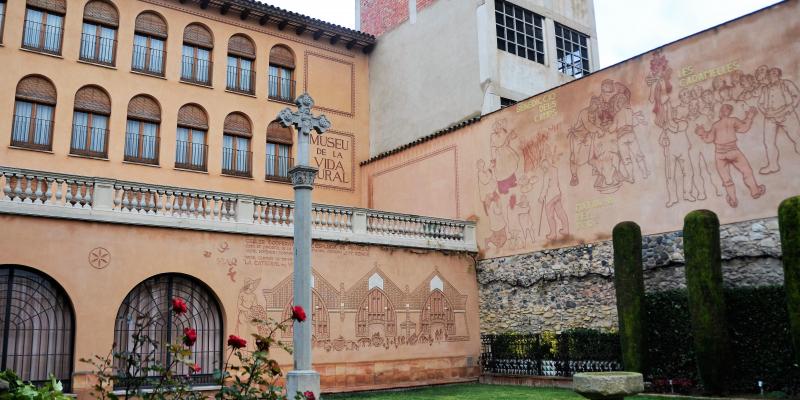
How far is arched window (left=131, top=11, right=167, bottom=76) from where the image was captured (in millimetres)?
20572

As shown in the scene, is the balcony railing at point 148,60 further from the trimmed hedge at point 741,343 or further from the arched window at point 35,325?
the trimmed hedge at point 741,343

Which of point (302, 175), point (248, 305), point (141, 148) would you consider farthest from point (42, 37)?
point (302, 175)

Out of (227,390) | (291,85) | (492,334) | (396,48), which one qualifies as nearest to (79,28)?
(291,85)

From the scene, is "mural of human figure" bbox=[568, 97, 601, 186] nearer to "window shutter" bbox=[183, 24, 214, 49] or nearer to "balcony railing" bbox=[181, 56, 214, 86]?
"balcony railing" bbox=[181, 56, 214, 86]

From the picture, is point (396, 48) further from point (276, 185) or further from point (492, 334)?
point (492, 334)

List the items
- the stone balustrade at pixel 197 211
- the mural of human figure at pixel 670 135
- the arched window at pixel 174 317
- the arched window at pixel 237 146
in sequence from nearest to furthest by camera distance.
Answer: the stone balustrade at pixel 197 211 → the arched window at pixel 174 317 → the mural of human figure at pixel 670 135 → the arched window at pixel 237 146

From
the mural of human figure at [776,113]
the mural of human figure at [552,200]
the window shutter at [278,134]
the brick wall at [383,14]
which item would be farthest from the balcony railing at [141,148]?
the mural of human figure at [776,113]

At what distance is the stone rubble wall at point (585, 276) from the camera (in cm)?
1401

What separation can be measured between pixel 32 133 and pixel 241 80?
653 cm

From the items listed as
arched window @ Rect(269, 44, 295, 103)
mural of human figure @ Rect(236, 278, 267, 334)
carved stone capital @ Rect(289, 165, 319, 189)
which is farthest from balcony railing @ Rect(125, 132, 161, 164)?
carved stone capital @ Rect(289, 165, 319, 189)

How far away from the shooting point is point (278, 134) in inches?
901

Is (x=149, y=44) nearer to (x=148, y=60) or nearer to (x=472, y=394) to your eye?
(x=148, y=60)

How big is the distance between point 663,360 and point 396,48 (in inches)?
582

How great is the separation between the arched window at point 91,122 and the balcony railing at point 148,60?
1.37m
